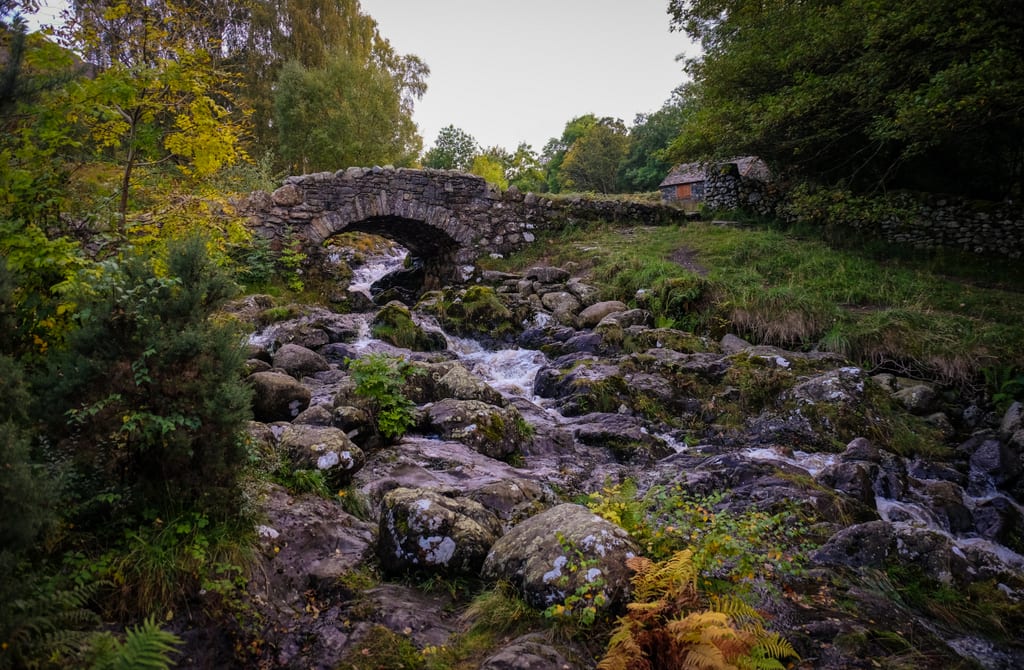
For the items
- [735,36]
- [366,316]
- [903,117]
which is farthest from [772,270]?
[366,316]

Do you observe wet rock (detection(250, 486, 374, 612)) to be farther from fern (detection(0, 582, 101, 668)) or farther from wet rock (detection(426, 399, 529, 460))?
wet rock (detection(426, 399, 529, 460))

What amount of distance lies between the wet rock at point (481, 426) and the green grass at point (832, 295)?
209 inches

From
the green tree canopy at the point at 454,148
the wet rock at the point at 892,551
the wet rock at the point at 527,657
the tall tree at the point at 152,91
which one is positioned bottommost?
the wet rock at the point at 892,551

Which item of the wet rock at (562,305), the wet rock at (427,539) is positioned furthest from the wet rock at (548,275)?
the wet rock at (427,539)

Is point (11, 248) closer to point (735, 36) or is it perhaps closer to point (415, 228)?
point (415, 228)

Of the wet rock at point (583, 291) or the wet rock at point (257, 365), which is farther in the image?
the wet rock at point (583, 291)

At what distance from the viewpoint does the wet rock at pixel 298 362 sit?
27.2 feet

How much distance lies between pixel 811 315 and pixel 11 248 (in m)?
10.4

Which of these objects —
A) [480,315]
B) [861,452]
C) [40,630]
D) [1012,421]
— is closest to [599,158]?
[480,315]

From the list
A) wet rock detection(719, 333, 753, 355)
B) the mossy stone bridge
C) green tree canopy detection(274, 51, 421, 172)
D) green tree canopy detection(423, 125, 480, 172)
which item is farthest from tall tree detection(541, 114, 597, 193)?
wet rock detection(719, 333, 753, 355)

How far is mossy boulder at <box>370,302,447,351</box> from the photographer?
10.6 m

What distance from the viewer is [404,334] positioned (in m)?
10.6

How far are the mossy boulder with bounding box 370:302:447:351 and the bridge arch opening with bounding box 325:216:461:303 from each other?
13.6 ft

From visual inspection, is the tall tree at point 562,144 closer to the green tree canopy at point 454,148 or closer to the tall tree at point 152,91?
the green tree canopy at point 454,148
